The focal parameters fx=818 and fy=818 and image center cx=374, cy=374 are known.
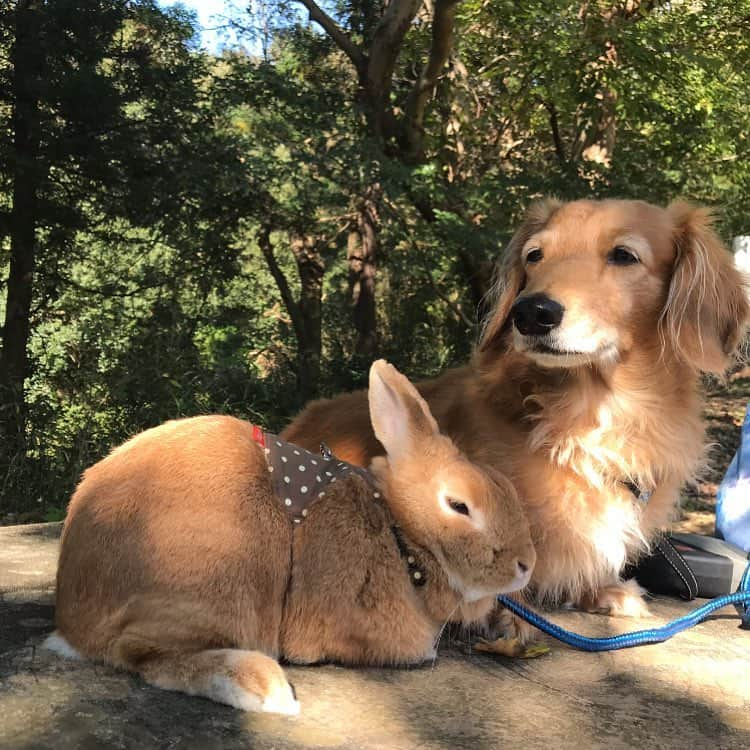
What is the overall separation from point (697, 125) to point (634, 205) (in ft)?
26.3

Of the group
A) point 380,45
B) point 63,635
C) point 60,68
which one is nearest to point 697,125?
point 380,45

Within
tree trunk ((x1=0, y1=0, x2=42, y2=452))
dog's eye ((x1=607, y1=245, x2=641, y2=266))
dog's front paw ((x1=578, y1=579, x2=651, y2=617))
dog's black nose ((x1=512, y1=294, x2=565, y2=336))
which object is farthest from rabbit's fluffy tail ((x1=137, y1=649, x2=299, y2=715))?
tree trunk ((x1=0, y1=0, x2=42, y2=452))

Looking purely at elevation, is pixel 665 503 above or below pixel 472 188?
below

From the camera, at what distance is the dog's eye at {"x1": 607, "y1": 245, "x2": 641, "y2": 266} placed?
3348 millimetres

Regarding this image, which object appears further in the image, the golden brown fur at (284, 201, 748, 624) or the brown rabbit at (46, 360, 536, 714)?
the golden brown fur at (284, 201, 748, 624)

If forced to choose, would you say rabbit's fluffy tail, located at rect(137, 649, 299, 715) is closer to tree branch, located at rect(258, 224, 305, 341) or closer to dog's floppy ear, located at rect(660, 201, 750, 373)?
dog's floppy ear, located at rect(660, 201, 750, 373)

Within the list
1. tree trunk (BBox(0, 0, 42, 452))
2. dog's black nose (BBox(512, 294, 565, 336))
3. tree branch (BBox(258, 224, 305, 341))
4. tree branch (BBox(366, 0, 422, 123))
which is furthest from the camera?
tree branch (BBox(258, 224, 305, 341))

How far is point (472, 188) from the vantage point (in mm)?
9805

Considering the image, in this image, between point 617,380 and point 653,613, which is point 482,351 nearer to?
point 617,380

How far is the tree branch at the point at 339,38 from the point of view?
9227 mm

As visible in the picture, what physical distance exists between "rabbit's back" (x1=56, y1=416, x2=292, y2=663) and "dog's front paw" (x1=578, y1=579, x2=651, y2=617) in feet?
5.09

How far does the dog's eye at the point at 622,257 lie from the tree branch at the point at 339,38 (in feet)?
22.1

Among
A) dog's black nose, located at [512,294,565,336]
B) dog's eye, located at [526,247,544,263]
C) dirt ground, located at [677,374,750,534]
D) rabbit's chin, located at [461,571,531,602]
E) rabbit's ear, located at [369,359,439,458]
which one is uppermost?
dog's eye, located at [526,247,544,263]


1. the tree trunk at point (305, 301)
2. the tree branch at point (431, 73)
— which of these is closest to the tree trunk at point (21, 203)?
the tree trunk at point (305, 301)
